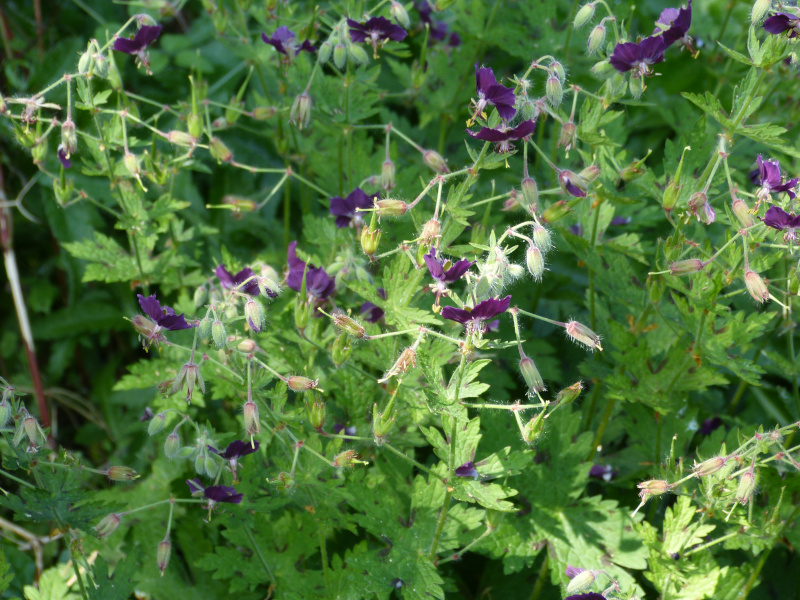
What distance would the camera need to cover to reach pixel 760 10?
2197mm

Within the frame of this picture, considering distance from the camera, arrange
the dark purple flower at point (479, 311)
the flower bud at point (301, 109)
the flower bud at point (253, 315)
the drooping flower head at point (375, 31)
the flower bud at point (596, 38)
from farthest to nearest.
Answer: the flower bud at point (301, 109), the drooping flower head at point (375, 31), the flower bud at point (596, 38), the flower bud at point (253, 315), the dark purple flower at point (479, 311)

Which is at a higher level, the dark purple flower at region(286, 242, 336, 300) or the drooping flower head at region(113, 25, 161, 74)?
the drooping flower head at region(113, 25, 161, 74)

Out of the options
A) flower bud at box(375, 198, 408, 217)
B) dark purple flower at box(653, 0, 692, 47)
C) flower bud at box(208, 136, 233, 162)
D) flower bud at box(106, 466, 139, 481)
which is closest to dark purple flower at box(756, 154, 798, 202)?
dark purple flower at box(653, 0, 692, 47)

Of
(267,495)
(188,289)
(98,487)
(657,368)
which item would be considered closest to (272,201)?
(188,289)

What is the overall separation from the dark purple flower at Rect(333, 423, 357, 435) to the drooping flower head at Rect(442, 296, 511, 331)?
0.73 meters

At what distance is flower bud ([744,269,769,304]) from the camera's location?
7.23ft

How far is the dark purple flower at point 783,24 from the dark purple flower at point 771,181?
379 millimetres

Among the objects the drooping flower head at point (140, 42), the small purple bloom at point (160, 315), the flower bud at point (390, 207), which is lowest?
the small purple bloom at point (160, 315)

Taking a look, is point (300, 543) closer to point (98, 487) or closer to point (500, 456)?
point (500, 456)

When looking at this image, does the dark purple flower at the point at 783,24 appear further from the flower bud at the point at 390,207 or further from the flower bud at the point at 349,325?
the flower bud at the point at 349,325

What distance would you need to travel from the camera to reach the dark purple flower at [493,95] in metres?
2.01

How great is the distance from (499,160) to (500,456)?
927 millimetres

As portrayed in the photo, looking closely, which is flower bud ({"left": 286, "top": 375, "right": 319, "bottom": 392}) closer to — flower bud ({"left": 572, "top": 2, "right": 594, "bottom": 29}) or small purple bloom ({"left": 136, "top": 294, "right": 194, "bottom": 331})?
small purple bloom ({"left": 136, "top": 294, "right": 194, "bottom": 331})

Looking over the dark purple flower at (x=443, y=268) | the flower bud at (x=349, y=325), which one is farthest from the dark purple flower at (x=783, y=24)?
the flower bud at (x=349, y=325)
